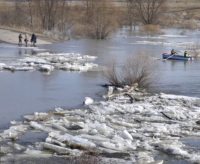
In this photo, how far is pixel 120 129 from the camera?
15.1 meters

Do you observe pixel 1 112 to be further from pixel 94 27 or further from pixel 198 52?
pixel 94 27

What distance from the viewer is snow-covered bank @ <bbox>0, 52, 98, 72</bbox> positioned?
27.8 m

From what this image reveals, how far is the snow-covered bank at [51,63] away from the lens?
27.8 metres

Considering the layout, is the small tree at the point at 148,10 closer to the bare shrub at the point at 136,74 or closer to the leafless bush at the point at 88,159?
the bare shrub at the point at 136,74

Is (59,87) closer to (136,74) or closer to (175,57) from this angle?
(136,74)

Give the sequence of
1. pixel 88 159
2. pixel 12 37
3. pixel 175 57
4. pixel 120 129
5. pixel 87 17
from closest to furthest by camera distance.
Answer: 1. pixel 88 159
2. pixel 120 129
3. pixel 175 57
4. pixel 12 37
5. pixel 87 17

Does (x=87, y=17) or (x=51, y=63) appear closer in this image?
(x=51, y=63)

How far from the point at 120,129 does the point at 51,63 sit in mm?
16066

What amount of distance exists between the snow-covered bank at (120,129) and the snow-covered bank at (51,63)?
8954mm

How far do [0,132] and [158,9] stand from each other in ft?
223

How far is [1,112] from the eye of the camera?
1709 cm

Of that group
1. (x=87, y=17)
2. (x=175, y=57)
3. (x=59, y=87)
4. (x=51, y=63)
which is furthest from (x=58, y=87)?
(x=87, y=17)

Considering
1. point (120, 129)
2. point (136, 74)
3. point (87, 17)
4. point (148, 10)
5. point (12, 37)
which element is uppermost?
point (148, 10)

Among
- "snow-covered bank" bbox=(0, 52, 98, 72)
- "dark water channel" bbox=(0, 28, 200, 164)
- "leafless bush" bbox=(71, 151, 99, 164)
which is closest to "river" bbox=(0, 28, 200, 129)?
"dark water channel" bbox=(0, 28, 200, 164)
